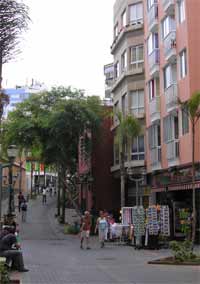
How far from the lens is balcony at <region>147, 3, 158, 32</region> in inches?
1444

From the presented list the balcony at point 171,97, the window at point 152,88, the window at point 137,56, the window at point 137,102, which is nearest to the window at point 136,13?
the window at point 137,56

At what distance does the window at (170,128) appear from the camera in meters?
32.9

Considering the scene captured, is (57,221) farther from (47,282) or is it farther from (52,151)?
(47,282)

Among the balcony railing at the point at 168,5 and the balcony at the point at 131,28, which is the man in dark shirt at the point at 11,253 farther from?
the balcony at the point at 131,28

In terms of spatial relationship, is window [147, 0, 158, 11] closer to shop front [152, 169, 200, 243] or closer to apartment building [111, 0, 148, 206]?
apartment building [111, 0, 148, 206]

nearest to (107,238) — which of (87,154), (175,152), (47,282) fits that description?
(175,152)

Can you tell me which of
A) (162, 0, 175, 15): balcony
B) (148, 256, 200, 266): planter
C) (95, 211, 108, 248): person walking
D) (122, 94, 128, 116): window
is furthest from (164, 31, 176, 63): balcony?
(148, 256, 200, 266): planter

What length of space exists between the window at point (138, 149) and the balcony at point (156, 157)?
9.91 feet

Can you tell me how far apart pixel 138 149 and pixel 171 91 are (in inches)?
333

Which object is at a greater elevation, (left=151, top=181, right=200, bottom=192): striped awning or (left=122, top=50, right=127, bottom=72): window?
(left=122, top=50, right=127, bottom=72): window

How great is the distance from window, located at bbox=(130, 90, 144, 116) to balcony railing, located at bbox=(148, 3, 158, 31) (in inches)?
194

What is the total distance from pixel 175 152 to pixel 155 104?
5132 millimetres

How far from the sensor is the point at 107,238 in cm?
3138

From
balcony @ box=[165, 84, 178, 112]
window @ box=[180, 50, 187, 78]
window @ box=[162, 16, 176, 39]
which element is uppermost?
window @ box=[162, 16, 176, 39]
